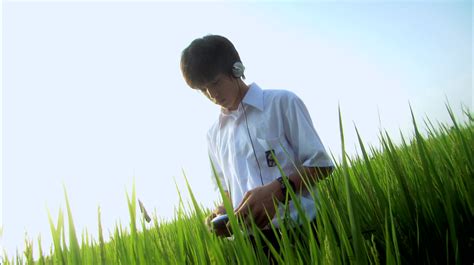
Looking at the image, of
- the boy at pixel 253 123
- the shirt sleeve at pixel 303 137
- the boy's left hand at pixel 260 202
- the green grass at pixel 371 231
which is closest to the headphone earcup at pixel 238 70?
the boy at pixel 253 123

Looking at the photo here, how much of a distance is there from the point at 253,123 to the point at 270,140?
5.5 inches

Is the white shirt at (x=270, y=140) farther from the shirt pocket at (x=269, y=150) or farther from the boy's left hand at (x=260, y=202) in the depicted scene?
the boy's left hand at (x=260, y=202)

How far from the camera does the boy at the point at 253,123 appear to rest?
1261mm

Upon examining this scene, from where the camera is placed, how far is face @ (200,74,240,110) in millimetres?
1375

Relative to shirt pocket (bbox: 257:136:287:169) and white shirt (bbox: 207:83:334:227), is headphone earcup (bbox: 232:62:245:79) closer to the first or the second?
white shirt (bbox: 207:83:334:227)

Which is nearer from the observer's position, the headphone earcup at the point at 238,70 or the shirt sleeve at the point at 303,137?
the shirt sleeve at the point at 303,137

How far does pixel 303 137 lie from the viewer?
1.27 metres

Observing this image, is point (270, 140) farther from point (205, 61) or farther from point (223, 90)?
point (205, 61)

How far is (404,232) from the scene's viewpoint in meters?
0.79

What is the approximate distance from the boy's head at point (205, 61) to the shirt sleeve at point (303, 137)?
1.03ft

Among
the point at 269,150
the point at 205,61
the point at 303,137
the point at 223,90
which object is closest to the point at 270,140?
the point at 269,150

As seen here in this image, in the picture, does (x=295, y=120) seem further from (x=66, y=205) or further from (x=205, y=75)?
(x=66, y=205)

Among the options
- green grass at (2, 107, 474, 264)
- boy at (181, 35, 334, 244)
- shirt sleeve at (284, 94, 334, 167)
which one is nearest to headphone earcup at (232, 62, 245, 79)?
boy at (181, 35, 334, 244)

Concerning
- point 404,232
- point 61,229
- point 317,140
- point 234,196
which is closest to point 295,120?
point 317,140
